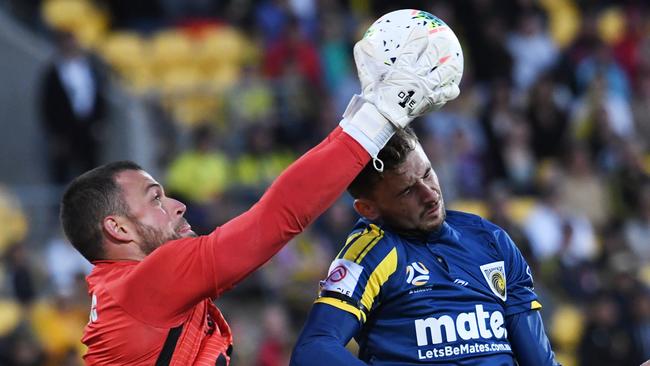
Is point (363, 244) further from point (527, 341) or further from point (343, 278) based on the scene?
point (527, 341)

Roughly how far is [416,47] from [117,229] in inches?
45.4

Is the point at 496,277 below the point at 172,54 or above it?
above

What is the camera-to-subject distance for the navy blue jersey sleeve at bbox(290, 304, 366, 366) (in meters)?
3.71

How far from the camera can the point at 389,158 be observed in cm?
396

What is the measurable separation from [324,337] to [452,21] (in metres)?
9.57

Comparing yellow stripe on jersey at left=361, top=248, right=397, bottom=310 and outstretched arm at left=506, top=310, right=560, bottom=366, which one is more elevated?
yellow stripe on jersey at left=361, top=248, right=397, bottom=310

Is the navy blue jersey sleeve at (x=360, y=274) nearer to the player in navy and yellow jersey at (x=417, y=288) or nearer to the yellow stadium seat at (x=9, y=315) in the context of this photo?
the player in navy and yellow jersey at (x=417, y=288)

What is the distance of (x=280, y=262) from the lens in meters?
10.3

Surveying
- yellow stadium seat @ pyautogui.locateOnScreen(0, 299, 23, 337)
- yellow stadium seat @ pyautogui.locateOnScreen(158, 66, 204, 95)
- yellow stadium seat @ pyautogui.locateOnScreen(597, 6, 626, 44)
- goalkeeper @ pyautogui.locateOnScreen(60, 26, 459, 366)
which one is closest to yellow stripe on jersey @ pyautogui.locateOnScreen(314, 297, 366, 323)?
goalkeeper @ pyautogui.locateOnScreen(60, 26, 459, 366)

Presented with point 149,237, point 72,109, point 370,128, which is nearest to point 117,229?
point 149,237

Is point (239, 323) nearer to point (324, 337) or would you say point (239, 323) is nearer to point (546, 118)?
point (546, 118)

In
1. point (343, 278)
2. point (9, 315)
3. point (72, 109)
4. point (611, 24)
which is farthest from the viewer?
point (611, 24)

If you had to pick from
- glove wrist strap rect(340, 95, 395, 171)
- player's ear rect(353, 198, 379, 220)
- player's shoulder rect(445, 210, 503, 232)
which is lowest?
player's shoulder rect(445, 210, 503, 232)

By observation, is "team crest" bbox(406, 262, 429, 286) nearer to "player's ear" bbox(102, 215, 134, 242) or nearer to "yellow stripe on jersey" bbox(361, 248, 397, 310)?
"yellow stripe on jersey" bbox(361, 248, 397, 310)
